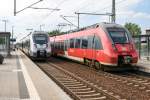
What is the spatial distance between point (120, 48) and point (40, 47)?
1627 centimetres

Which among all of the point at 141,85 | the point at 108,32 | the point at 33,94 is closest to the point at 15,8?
the point at 108,32

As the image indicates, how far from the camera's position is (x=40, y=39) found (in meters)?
38.3

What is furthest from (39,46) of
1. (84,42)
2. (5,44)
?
(5,44)

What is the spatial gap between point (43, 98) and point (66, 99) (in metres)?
0.73

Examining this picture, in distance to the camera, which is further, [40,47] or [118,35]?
[40,47]

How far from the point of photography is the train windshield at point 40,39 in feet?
125

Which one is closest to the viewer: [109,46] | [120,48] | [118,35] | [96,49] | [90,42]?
[109,46]

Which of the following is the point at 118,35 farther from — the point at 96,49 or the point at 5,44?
the point at 5,44

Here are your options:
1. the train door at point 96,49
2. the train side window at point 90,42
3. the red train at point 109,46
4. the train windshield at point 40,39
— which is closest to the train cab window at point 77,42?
the red train at point 109,46

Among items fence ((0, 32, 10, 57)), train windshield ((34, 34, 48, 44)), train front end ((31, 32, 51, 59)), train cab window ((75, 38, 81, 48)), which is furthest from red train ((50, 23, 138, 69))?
fence ((0, 32, 10, 57))

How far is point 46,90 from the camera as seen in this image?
1411 centimetres

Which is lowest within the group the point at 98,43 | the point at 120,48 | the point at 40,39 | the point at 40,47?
the point at 40,47

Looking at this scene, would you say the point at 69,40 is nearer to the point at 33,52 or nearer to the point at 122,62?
the point at 33,52

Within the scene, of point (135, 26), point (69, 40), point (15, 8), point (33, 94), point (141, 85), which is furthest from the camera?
point (135, 26)
